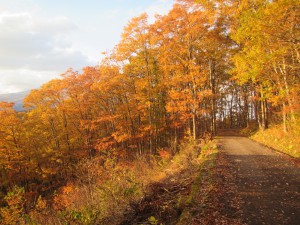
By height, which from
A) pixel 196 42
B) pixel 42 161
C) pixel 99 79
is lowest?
pixel 42 161

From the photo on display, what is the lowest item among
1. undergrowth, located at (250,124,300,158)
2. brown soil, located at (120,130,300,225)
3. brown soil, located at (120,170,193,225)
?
brown soil, located at (120,170,193,225)

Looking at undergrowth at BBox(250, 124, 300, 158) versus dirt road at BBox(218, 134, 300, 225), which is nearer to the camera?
dirt road at BBox(218, 134, 300, 225)

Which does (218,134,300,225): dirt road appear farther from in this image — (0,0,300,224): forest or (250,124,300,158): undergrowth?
(0,0,300,224): forest

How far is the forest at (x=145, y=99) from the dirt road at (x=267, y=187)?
2854 mm

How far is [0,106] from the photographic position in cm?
2230

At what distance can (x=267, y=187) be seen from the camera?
22.8ft

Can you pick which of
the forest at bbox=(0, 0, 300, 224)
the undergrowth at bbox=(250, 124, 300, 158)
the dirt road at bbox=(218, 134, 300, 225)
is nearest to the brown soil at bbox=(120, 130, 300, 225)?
the dirt road at bbox=(218, 134, 300, 225)

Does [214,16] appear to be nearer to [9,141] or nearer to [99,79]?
[99,79]

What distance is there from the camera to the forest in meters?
9.52

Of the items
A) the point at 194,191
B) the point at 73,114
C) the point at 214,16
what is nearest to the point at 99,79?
the point at 73,114

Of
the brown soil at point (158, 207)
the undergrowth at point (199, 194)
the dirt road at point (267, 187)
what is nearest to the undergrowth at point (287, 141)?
the dirt road at point (267, 187)

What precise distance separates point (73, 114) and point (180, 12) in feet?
63.6

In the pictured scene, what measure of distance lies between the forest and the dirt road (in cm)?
285

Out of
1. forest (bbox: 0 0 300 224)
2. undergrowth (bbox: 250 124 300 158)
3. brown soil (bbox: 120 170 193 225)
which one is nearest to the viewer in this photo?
brown soil (bbox: 120 170 193 225)
